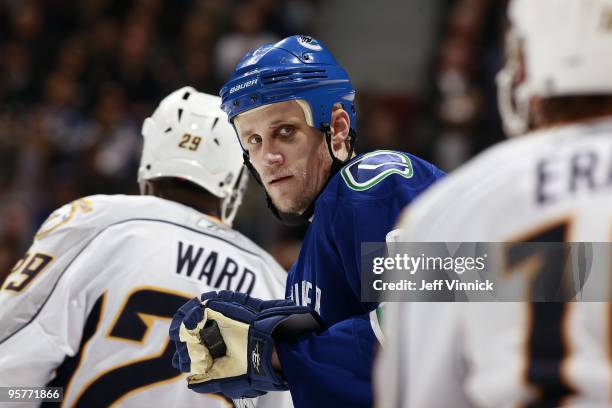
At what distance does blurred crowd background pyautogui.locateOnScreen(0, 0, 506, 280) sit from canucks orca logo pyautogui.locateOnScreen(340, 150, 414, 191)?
4762mm

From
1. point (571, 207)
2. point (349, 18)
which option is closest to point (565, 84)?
point (571, 207)

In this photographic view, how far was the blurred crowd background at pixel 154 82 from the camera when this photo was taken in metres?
8.29

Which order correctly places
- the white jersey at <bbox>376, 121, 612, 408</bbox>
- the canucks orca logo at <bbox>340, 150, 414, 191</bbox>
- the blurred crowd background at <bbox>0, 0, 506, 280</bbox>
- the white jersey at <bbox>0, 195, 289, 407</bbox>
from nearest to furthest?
the white jersey at <bbox>376, 121, 612, 408</bbox>
the canucks orca logo at <bbox>340, 150, 414, 191</bbox>
the white jersey at <bbox>0, 195, 289, 407</bbox>
the blurred crowd background at <bbox>0, 0, 506, 280</bbox>

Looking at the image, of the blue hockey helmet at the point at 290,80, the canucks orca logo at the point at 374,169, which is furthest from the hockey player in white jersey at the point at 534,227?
the blue hockey helmet at the point at 290,80

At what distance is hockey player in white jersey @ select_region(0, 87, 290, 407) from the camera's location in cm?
328

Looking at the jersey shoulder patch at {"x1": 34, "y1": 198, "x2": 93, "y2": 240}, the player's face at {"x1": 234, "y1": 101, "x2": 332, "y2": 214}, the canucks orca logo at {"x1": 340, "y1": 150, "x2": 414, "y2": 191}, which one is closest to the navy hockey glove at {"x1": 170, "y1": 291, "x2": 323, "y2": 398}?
the canucks orca logo at {"x1": 340, "y1": 150, "x2": 414, "y2": 191}

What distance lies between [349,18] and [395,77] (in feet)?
3.16

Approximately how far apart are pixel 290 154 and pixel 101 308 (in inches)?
34.6

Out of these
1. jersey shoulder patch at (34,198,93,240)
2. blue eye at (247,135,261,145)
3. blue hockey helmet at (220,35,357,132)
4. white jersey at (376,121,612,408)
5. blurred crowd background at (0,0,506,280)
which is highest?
blurred crowd background at (0,0,506,280)

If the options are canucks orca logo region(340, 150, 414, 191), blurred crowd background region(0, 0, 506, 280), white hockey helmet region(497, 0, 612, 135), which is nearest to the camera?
white hockey helmet region(497, 0, 612, 135)

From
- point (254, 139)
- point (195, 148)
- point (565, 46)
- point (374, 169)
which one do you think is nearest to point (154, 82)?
point (195, 148)

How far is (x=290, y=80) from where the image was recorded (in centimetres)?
300

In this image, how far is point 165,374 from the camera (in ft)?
11.0

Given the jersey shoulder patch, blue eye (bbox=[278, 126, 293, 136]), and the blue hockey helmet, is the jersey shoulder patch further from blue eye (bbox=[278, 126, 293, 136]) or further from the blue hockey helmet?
blue eye (bbox=[278, 126, 293, 136])
